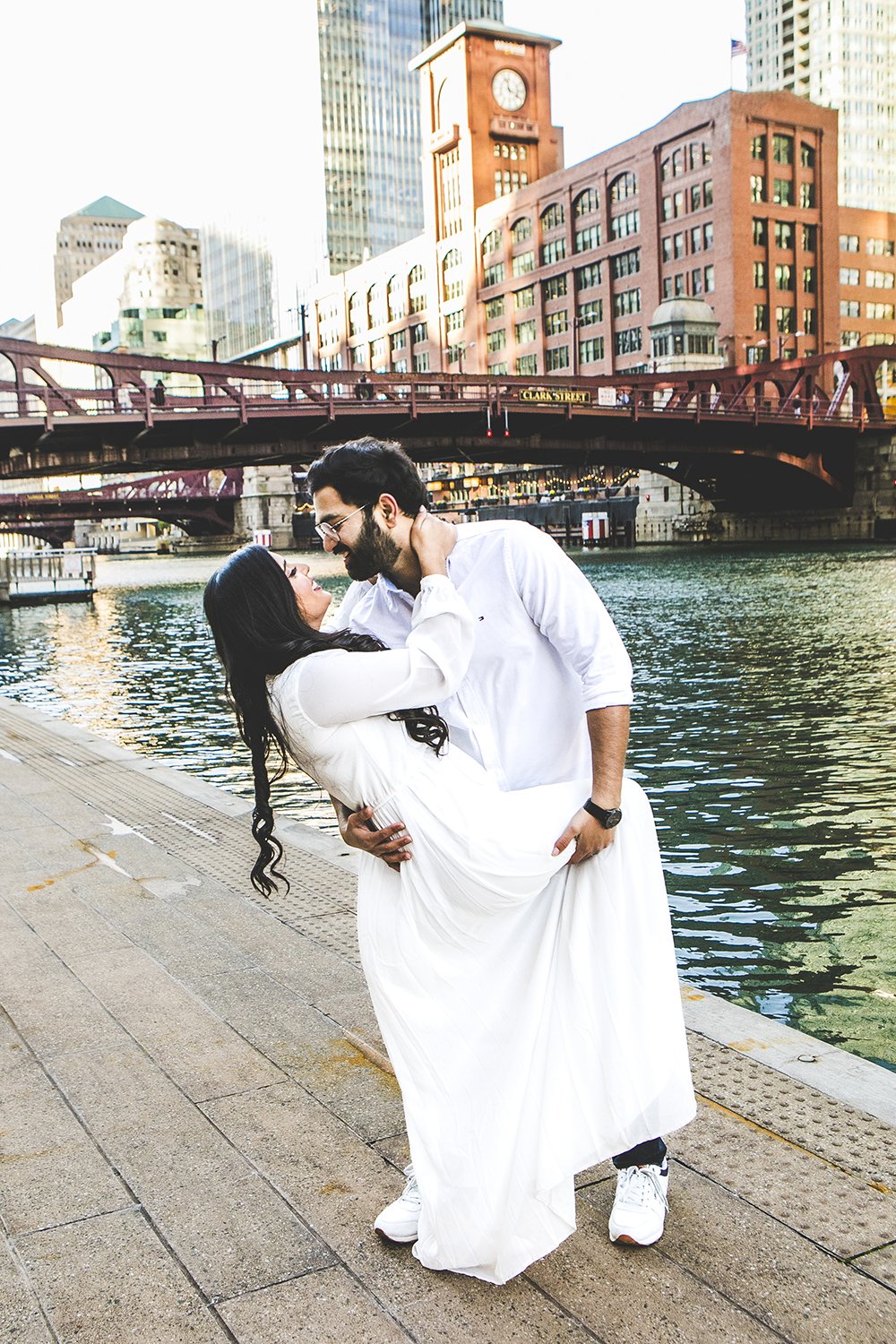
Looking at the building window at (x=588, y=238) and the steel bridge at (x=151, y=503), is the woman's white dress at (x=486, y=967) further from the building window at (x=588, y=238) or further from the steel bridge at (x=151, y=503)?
the building window at (x=588, y=238)

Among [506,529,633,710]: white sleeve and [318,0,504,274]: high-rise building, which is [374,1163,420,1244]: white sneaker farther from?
[318,0,504,274]: high-rise building

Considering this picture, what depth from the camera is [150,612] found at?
131 feet

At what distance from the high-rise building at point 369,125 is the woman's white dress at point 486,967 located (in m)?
161

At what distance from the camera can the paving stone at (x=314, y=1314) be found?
2545 millimetres

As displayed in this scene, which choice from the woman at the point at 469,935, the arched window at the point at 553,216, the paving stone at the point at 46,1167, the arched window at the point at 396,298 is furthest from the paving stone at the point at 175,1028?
the arched window at the point at 396,298

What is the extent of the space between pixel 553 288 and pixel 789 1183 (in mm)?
106586

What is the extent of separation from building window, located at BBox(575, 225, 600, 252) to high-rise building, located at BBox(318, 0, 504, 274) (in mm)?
59769

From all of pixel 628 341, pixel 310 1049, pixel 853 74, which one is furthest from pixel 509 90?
pixel 310 1049

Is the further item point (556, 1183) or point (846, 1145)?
point (846, 1145)

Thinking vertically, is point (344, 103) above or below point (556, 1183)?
above

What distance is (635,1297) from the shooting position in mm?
2646

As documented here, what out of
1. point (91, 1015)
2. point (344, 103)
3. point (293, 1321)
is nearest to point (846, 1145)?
point (293, 1321)

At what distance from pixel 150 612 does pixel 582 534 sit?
44.1 meters

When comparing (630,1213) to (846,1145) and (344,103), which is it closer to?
(846,1145)
